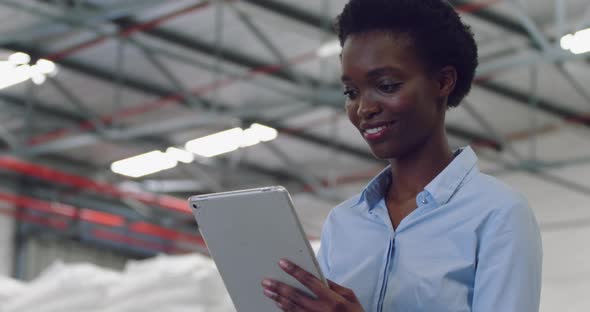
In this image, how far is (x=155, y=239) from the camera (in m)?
17.1

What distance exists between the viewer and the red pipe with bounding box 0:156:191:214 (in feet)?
40.9

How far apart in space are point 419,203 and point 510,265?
191mm

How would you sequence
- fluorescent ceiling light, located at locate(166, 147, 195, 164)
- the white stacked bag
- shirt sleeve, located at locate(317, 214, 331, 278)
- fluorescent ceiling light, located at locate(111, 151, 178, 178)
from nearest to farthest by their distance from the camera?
shirt sleeve, located at locate(317, 214, 331, 278)
the white stacked bag
fluorescent ceiling light, located at locate(166, 147, 195, 164)
fluorescent ceiling light, located at locate(111, 151, 178, 178)

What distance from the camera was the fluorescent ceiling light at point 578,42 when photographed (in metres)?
7.71

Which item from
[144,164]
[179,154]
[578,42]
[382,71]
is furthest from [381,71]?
[144,164]

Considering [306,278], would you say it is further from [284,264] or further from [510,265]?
[510,265]

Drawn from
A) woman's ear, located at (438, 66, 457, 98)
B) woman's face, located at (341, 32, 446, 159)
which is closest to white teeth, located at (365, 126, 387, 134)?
woman's face, located at (341, 32, 446, 159)

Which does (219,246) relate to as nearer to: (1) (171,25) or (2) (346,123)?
(1) (171,25)

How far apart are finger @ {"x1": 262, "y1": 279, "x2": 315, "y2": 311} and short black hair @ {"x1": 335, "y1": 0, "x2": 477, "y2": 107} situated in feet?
1.24

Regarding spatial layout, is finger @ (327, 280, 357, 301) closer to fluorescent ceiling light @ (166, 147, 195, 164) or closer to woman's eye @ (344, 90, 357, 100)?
woman's eye @ (344, 90, 357, 100)

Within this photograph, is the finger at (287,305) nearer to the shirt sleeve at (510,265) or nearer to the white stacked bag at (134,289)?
the shirt sleeve at (510,265)

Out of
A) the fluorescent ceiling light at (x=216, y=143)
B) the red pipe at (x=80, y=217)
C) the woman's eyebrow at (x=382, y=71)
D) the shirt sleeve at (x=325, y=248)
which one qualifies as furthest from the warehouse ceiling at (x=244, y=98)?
the woman's eyebrow at (x=382, y=71)

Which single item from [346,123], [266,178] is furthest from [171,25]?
[266,178]

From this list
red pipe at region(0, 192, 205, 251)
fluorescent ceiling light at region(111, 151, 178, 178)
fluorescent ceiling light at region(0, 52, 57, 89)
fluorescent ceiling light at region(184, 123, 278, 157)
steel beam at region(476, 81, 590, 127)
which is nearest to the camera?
fluorescent ceiling light at region(0, 52, 57, 89)
